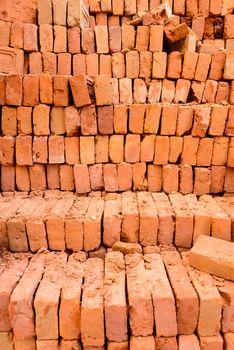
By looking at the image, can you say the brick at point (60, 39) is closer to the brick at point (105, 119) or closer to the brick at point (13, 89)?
the brick at point (13, 89)

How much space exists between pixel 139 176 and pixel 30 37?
2.45m

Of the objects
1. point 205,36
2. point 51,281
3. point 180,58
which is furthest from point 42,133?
point 205,36

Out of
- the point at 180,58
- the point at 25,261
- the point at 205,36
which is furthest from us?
the point at 205,36

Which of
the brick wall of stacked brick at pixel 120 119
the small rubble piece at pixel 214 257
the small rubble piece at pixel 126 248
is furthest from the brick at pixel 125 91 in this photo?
the small rubble piece at pixel 214 257

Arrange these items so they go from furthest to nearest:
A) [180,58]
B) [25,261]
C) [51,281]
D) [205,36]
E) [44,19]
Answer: [205,36] < [44,19] < [180,58] < [25,261] < [51,281]

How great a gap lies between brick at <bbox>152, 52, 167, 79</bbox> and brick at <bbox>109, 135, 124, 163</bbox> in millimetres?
1161

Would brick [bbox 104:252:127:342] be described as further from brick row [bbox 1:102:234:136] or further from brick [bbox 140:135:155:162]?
brick row [bbox 1:102:234:136]

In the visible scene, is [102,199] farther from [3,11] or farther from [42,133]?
[3,11]

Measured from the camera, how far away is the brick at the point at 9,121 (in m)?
3.27

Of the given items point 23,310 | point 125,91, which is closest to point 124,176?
point 125,91

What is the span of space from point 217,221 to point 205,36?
11.4 feet

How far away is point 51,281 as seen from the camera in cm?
241

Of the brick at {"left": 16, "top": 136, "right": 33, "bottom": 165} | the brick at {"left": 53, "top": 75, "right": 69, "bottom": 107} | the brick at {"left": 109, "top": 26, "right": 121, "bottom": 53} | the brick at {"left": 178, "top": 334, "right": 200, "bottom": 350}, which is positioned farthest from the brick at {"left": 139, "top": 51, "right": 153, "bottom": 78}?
the brick at {"left": 178, "top": 334, "right": 200, "bottom": 350}

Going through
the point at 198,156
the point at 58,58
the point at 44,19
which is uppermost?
the point at 44,19
